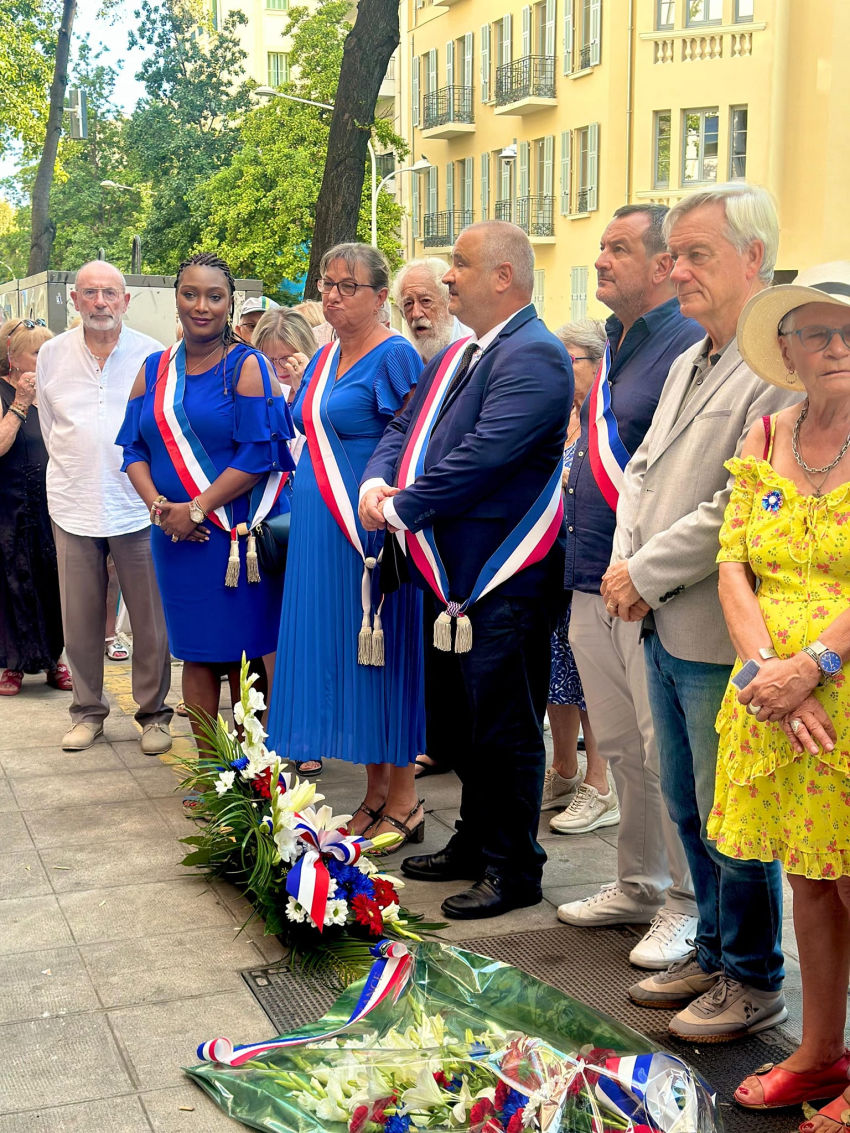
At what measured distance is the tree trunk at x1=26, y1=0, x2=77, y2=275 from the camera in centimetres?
2506

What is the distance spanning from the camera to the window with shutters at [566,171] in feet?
107

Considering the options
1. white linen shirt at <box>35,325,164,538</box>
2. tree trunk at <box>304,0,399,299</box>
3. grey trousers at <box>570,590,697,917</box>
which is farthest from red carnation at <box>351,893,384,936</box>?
tree trunk at <box>304,0,399,299</box>

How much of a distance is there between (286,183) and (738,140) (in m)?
12.6

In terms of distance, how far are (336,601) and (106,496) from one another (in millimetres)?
1980

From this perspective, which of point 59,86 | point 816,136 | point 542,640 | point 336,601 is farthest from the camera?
point 816,136

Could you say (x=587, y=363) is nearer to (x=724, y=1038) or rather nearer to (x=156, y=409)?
(x=156, y=409)

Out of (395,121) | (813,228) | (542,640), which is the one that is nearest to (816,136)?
(813,228)

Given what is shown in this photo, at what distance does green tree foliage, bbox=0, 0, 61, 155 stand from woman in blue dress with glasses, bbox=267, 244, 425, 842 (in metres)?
24.2

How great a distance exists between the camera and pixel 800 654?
2885mm

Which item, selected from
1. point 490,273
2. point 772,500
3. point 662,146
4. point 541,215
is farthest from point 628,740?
point 541,215

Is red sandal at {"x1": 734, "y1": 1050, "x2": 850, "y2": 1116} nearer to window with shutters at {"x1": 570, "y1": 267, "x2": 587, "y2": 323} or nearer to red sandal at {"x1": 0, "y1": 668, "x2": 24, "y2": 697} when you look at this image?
red sandal at {"x1": 0, "y1": 668, "x2": 24, "y2": 697}

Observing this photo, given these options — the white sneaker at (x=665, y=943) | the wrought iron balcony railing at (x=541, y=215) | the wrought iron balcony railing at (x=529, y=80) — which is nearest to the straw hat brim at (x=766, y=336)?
the white sneaker at (x=665, y=943)

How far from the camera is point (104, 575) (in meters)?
6.54

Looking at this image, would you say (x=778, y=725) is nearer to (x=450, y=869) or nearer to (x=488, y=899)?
(x=488, y=899)
